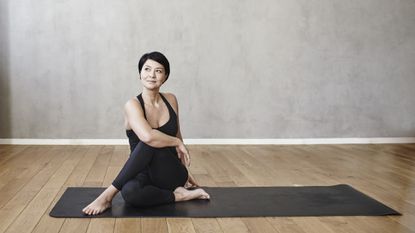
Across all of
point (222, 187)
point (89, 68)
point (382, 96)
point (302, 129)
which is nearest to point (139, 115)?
point (222, 187)

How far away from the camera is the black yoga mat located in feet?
9.50

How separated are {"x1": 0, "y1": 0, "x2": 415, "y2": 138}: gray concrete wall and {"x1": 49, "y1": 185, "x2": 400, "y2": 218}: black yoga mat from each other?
2302mm

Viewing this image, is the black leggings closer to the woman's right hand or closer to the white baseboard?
the woman's right hand

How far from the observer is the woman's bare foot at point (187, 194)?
3131 millimetres

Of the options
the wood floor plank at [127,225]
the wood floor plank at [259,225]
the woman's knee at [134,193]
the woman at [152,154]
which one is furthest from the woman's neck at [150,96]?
the wood floor plank at [259,225]

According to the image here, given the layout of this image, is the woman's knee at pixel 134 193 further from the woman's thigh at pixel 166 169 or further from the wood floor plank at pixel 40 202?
the wood floor plank at pixel 40 202

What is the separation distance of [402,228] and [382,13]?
3822mm

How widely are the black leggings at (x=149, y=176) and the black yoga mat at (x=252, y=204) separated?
0.19ft

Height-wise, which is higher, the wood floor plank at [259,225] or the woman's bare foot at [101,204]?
the woman's bare foot at [101,204]

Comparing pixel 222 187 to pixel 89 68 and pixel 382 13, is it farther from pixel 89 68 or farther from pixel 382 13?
pixel 382 13

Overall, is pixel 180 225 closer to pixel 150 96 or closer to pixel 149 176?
pixel 149 176

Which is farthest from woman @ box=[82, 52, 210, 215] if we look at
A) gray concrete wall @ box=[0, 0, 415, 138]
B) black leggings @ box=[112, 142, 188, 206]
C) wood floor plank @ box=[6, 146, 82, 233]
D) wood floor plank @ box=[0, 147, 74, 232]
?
gray concrete wall @ box=[0, 0, 415, 138]

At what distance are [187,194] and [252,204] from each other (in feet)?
1.16

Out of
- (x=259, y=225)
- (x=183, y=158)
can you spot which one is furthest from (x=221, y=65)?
(x=259, y=225)
